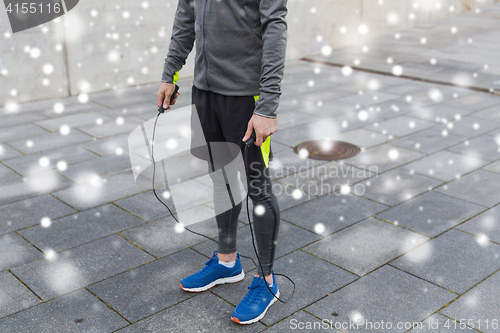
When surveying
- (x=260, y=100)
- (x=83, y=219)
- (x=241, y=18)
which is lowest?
(x=83, y=219)

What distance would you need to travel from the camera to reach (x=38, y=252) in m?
3.87

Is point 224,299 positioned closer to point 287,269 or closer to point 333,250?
point 287,269

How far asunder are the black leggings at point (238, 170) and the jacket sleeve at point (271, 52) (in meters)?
0.23

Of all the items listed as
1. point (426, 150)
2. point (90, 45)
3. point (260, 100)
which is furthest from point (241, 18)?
point (90, 45)

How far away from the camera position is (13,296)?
10.9 ft

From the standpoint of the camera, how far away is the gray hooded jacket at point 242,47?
8.92 feet

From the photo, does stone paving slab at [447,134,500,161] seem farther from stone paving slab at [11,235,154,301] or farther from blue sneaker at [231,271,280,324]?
stone paving slab at [11,235,154,301]

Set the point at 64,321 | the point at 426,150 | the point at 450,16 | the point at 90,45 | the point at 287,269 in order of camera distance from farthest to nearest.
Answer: the point at 450,16 < the point at 90,45 < the point at 426,150 < the point at 287,269 < the point at 64,321

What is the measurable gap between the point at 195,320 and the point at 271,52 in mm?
1600

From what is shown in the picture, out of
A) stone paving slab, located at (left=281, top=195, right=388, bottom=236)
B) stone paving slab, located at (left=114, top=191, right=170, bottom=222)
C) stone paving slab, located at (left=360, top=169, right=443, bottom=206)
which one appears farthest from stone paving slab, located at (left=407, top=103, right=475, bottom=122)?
stone paving slab, located at (left=114, top=191, right=170, bottom=222)

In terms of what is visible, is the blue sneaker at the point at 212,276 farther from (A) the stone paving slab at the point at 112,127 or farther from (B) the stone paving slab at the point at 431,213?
(A) the stone paving slab at the point at 112,127

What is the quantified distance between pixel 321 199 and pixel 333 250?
0.93 m

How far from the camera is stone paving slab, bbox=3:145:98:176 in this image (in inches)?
216

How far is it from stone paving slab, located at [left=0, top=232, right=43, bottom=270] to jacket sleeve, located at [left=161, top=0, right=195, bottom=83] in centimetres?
166
